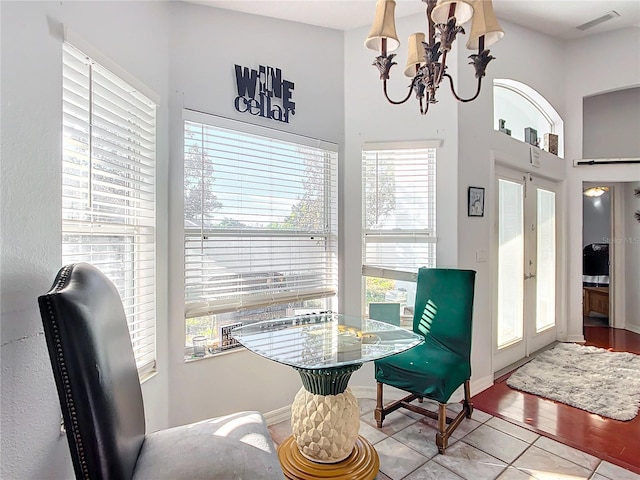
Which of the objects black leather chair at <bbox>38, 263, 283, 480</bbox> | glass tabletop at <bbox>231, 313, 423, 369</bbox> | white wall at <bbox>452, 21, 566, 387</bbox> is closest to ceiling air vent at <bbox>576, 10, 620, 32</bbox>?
white wall at <bbox>452, 21, 566, 387</bbox>

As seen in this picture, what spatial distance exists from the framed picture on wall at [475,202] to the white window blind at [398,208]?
32 centimetres

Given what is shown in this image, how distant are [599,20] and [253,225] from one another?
4.30m

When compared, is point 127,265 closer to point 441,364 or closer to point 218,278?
point 218,278

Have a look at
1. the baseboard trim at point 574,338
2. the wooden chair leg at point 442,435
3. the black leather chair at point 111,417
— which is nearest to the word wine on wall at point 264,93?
the black leather chair at point 111,417

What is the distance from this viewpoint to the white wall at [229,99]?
2.09 meters

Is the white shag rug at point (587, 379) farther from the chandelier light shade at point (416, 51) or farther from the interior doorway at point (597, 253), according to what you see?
the chandelier light shade at point (416, 51)

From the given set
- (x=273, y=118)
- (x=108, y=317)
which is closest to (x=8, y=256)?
(x=108, y=317)

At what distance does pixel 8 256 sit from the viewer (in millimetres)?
1057

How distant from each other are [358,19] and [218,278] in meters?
2.38

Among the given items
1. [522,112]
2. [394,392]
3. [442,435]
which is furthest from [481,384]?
[522,112]

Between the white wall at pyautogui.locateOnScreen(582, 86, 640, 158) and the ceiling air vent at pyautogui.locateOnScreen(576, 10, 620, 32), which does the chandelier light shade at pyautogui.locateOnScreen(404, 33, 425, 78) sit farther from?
the white wall at pyautogui.locateOnScreen(582, 86, 640, 158)

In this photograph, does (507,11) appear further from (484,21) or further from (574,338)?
(574,338)

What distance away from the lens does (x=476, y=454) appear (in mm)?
2062

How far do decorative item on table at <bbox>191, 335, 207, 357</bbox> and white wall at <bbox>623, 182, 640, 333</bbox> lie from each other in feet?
19.2
